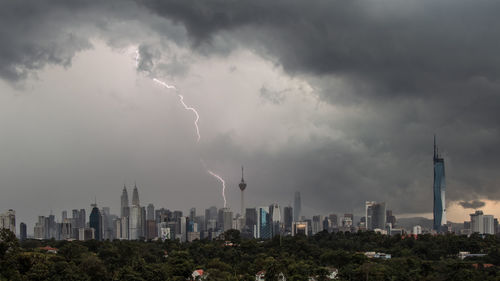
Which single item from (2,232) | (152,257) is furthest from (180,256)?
(2,232)

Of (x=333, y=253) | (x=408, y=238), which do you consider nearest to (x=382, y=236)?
(x=408, y=238)

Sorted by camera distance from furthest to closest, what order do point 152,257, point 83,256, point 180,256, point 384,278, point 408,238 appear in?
point 408,238
point 152,257
point 180,256
point 83,256
point 384,278

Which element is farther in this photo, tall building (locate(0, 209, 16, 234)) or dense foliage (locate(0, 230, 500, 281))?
tall building (locate(0, 209, 16, 234))

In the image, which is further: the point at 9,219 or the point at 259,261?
the point at 9,219

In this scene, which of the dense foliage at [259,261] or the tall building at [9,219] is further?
the tall building at [9,219]

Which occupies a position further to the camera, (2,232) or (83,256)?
(83,256)

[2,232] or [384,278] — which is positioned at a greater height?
[2,232]

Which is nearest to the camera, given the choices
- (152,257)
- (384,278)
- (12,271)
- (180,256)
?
(12,271)

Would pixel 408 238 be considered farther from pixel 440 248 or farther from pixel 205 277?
pixel 205 277
